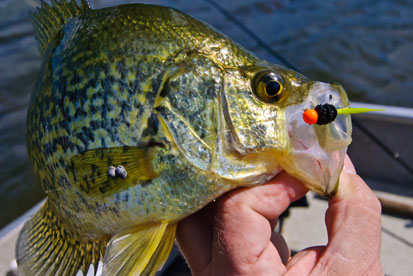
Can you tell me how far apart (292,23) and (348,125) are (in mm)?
8478

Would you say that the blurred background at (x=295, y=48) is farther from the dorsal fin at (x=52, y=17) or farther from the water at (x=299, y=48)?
the dorsal fin at (x=52, y=17)

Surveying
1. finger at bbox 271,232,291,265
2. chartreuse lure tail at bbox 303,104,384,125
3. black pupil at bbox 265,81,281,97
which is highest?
black pupil at bbox 265,81,281,97

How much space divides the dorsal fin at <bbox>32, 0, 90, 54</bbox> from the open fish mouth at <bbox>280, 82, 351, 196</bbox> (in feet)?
3.12

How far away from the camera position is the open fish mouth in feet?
4.33

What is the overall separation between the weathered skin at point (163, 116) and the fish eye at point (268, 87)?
0.07ft

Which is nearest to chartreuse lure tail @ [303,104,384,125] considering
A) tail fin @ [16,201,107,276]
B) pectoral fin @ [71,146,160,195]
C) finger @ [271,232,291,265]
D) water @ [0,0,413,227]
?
pectoral fin @ [71,146,160,195]

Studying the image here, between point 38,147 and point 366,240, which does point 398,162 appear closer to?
point 366,240

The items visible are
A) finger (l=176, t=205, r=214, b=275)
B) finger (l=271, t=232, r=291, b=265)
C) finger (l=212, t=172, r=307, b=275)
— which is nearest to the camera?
finger (l=212, t=172, r=307, b=275)

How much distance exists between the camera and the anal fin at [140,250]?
1407 mm

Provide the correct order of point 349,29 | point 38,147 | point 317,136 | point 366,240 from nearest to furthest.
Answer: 1. point 317,136
2. point 366,240
3. point 38,147
4. point 349,29

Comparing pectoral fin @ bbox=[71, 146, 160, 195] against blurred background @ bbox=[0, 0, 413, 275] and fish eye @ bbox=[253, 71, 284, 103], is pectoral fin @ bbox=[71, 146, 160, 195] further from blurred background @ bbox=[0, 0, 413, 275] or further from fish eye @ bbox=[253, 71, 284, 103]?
blurred background @ bbox=[0, 0, 413, 275]

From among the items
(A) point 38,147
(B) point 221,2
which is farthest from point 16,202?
(B) point 221,2

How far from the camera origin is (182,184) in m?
1.36

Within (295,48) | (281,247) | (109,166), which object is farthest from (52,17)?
(295,48)
